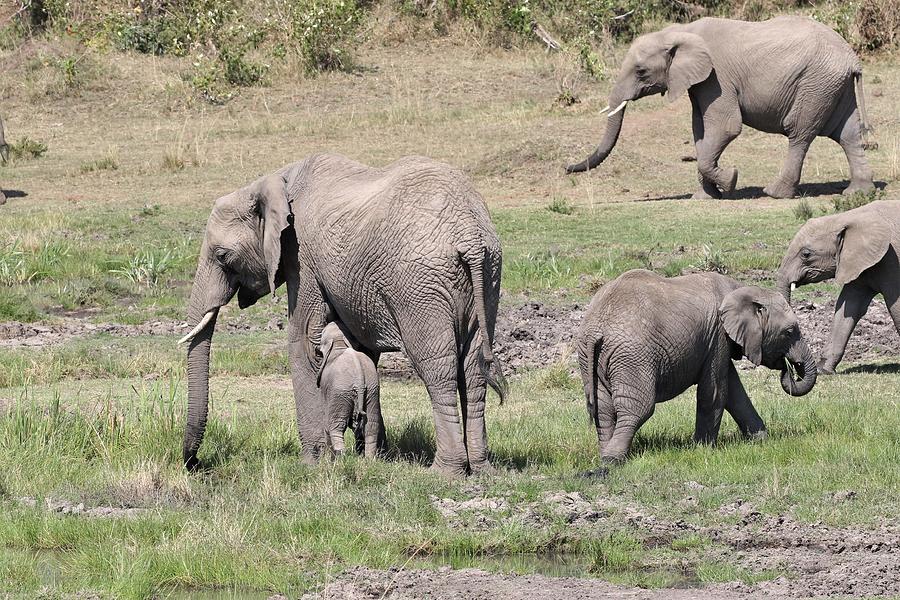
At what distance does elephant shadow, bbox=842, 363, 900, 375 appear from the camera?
12378mm

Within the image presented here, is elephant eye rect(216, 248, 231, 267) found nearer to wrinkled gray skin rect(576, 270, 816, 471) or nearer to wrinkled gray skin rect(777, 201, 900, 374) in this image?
wrinkled gray skin rect(576, 270, 816, 471)

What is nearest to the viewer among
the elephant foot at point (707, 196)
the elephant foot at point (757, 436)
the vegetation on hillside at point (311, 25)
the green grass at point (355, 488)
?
the green grass at point (355, 488)

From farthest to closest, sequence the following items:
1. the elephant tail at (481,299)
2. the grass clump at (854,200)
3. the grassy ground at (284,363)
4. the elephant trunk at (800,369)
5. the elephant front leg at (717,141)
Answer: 1. the elephant front leg at (717,141)
2. the grass clump at (854,200)
3. the elephant trunk at (800,369)
4. the elephant tail at (481,299)
5. the grassy ground at (284,363)

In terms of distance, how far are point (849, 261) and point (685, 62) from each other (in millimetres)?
7821

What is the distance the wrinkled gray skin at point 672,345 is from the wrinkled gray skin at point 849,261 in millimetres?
2434

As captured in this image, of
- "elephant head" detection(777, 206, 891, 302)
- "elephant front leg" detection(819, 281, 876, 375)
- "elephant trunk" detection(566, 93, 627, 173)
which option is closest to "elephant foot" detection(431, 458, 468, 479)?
"elephant head" detection(777, 206, 891, 302)

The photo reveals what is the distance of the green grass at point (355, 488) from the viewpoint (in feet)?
24.1

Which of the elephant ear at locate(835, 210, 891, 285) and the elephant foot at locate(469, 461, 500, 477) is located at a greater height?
the elephant ear at locate(835, 210, 891, 285)

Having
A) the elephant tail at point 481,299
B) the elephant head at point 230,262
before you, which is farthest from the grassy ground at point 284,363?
the elephant tail at point 481,299

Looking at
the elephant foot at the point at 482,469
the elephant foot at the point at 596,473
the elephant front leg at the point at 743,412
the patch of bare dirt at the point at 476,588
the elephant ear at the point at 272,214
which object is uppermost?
the elephant ear at the point at 272,214

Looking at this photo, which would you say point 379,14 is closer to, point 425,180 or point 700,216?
point 700,216

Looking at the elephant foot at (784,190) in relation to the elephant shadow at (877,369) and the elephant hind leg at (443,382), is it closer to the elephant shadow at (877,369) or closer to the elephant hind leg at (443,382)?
the elephant shadow at (877,369)

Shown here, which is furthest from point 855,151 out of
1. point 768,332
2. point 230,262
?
point 230,262

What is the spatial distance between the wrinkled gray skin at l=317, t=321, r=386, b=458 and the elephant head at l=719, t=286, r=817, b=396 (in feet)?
7.18
